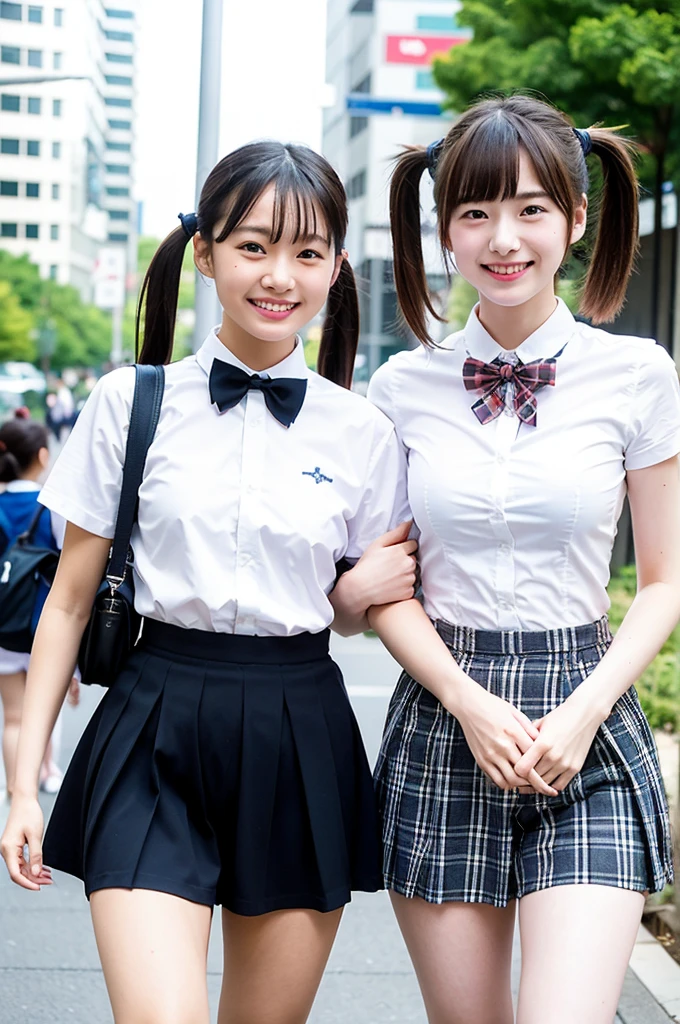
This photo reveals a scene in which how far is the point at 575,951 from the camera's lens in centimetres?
222

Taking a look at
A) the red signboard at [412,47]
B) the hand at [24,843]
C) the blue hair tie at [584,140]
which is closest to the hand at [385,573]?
the hand at [24,843]

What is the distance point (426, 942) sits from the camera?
2523 millimetres

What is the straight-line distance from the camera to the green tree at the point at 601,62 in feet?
31.8

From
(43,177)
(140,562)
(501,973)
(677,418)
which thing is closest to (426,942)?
(501,973)

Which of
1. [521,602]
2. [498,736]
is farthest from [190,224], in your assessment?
[498,736]

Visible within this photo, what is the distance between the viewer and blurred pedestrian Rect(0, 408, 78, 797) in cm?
532

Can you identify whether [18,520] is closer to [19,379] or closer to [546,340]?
[546,340]

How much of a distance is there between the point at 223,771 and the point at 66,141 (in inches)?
3248

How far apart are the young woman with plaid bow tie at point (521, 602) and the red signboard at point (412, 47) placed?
114 ft

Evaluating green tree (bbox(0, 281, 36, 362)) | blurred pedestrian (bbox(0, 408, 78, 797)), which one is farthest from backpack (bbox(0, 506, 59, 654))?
green tree (bbox(0, 281, 36, 362))

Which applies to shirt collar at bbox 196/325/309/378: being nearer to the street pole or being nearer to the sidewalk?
the sidewalk

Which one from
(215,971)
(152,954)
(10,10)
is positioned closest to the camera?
(152,954)

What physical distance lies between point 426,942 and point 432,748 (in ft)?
1.21

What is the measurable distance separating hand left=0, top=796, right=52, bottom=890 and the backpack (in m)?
2.77
